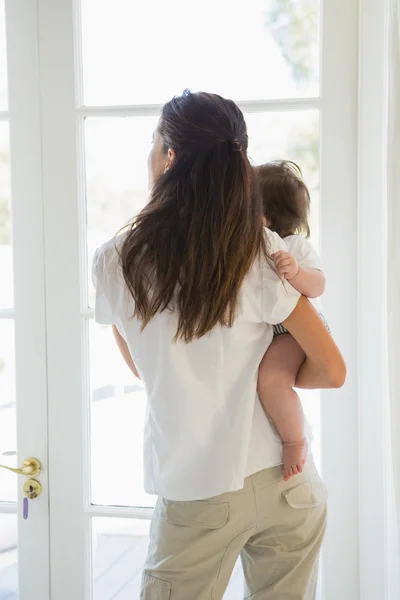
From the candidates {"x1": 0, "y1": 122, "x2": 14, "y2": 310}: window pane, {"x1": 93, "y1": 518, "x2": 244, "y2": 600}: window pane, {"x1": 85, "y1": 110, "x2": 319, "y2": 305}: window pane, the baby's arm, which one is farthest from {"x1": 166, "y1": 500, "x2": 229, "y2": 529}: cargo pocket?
{"x1": 0, "y1": 122, "x2": 14, "y2": 310}: window pane

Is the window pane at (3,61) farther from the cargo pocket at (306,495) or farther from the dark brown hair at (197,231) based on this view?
the cargo pocket at (306,495)

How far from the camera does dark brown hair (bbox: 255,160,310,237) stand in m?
1.47

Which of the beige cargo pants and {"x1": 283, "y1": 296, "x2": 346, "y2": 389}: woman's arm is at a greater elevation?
{"x1": 283, "y1": 296, "x2": 346, "y2": 389}: woman's arm

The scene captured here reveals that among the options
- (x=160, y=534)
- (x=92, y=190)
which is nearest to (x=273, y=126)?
(x=92, y=190)

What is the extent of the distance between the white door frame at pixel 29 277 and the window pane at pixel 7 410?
46 millimetres

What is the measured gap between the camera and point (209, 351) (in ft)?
3.99

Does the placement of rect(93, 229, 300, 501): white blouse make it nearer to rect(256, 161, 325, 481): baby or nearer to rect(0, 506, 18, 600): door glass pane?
rect(256, 161, 325, 481): baby

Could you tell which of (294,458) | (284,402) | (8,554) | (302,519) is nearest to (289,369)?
(284,402)

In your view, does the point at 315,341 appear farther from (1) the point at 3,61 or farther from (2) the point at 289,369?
(1) the point at 3,61

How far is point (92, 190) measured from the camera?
1727 mm

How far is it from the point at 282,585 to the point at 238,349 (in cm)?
48

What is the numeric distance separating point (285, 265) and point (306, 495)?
465mm

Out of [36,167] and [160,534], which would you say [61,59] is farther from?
[160,534]

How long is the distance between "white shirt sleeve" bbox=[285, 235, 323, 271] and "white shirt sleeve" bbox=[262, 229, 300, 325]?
0.52 feet
